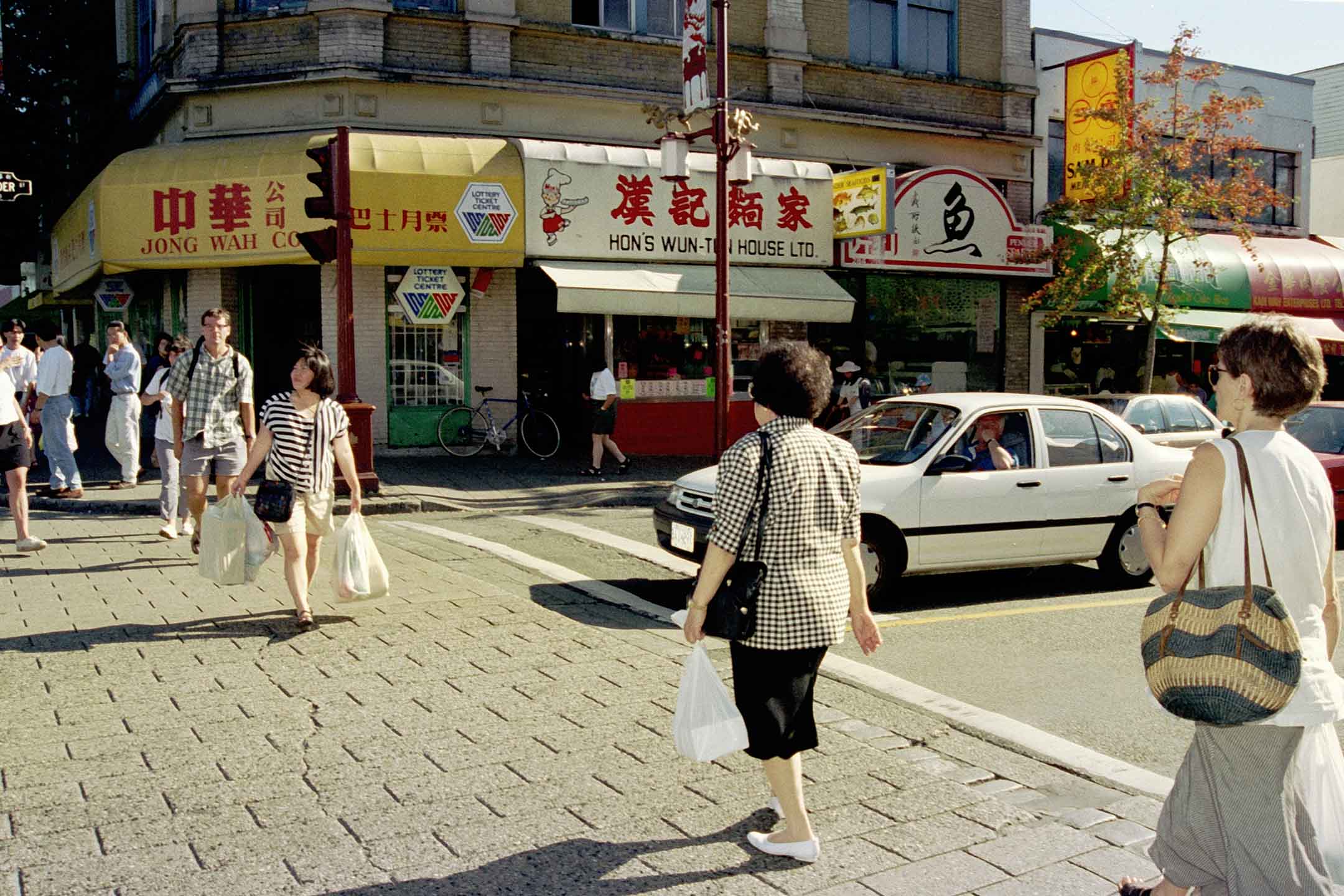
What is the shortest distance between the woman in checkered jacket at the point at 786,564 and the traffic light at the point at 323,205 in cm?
903

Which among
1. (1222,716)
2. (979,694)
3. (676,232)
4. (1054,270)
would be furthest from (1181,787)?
(1054,270)

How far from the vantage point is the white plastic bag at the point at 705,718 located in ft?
12.8

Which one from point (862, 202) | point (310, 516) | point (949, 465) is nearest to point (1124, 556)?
point (949, 465)

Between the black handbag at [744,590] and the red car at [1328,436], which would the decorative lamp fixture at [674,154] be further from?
the black handbag at [744,590]

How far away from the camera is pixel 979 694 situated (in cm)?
621

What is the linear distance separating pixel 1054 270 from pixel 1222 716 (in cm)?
1887

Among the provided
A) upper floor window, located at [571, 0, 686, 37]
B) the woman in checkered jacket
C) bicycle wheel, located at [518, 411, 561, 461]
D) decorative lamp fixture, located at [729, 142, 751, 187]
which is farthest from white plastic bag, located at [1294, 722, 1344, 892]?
upper floor window, located at [571, 0, 686, 37]

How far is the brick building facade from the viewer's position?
1622 centimetres

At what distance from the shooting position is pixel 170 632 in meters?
6.90

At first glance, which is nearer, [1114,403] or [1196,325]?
[1114,403]

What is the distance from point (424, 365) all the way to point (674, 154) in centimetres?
493

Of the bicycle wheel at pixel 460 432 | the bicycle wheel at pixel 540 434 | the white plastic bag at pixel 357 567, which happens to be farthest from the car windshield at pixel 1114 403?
the bicycle wheel at pixel 460 432

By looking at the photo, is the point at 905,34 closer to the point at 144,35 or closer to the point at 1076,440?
the point at 144,35

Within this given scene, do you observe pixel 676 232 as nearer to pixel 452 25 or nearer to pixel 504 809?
pixel 452 25
